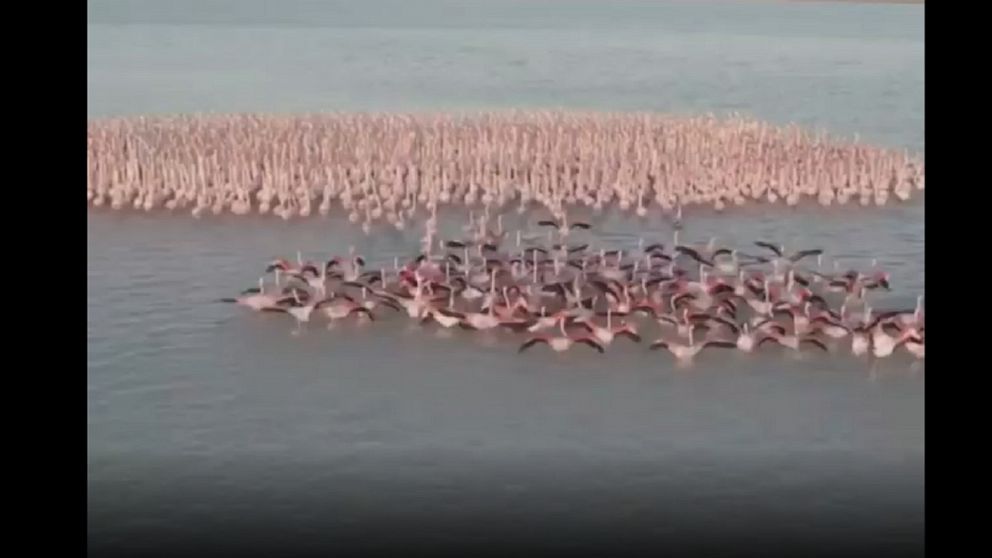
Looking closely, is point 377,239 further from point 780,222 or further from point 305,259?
point 780,222

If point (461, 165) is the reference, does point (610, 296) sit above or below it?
below

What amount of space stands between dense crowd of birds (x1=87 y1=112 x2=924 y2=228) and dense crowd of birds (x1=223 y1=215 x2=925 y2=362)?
79mm

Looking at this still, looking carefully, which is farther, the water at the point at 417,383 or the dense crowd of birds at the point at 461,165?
the dense crowd of birds at the point at 461,165

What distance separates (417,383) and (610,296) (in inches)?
10.3

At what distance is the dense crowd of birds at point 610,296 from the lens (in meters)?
1.57

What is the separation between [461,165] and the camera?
168cm

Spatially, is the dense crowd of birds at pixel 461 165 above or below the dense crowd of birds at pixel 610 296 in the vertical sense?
above

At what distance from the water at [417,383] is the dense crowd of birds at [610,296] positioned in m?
0.02

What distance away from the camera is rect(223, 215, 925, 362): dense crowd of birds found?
1569mm

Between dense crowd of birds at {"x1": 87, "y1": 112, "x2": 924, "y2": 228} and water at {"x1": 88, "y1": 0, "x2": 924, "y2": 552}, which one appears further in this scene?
A: dense crowd of birds at {"x1": 87, "y1": 112, "x2": 924, "y2": 228}

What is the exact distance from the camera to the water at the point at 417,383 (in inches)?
58.2

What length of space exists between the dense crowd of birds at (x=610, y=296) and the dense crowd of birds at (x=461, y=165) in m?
0.08
